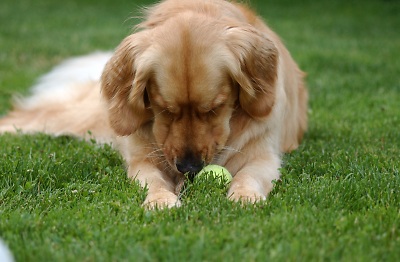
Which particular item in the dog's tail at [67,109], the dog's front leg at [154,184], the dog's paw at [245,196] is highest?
the dog's paw at [245,196]

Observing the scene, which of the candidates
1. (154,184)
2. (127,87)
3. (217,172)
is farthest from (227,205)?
(127,87)

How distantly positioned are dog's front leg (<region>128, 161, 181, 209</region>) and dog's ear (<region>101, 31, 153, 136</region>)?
0.25 m

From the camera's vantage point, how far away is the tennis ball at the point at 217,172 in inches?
156

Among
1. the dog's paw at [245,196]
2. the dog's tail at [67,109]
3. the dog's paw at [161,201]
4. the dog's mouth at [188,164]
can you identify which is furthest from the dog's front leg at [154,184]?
the dog's tail at [67,109]

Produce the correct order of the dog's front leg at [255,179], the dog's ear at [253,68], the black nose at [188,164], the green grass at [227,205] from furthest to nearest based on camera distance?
the dog's ear at [253,68], the black nose at [188,164], the dog's front leg at [255,179], the green grass at [227,205]

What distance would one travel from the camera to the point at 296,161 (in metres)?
4.61

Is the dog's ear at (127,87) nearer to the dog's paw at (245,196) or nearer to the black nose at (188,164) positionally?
the black nose at (188,164)

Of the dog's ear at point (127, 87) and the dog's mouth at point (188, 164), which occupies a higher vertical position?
the dog's ear at point (127, 87)

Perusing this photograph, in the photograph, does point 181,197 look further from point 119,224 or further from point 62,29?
point 62,29

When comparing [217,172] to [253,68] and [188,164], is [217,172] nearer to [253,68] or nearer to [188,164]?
[188,164]

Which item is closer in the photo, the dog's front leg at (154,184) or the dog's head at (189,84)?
the dog's front leg at (154,184)

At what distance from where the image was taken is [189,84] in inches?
154

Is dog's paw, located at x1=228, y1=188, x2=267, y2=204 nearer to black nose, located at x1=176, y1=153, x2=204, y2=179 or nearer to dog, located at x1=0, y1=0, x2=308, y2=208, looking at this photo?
dog, located at x1=0, y1=0, x2=308, y2=208

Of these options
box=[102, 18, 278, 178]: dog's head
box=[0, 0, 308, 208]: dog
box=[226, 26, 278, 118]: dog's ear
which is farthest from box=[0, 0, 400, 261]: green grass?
box=[226, 26, 278, 118]: dog's ear
